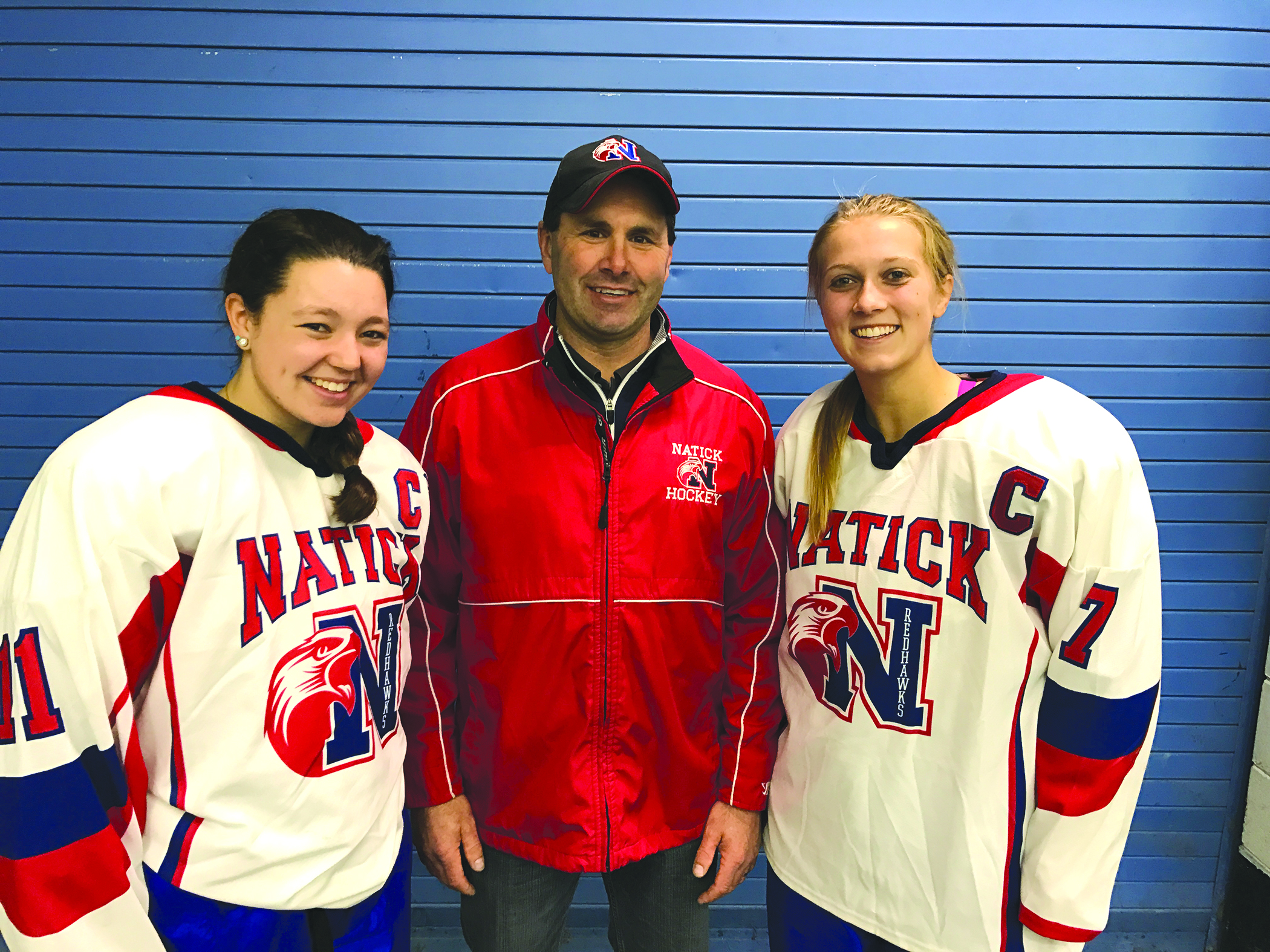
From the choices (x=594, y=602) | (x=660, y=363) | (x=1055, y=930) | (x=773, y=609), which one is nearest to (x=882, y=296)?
(x=660, y=363)

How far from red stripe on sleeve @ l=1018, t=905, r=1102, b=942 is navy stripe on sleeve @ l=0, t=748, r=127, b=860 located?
1721mm

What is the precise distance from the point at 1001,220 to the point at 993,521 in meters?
1.42

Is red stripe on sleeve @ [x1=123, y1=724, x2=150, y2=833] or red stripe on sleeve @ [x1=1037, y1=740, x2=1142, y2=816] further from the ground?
red stripe on sleeve @ [x1=123, y1=724, x2=150, y2=833]

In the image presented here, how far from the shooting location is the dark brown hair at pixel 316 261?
49.0 inches

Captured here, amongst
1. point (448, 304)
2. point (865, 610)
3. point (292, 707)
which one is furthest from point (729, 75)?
point (292, 707)

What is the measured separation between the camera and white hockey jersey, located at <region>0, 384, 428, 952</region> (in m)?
1.05

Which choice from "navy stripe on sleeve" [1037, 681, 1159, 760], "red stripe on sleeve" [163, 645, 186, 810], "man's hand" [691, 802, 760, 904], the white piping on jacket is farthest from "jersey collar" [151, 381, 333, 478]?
"navy stripe on sleeve" [1037, 681, 1159, 760]

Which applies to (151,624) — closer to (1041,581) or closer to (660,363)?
(660,363)

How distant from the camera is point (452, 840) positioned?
5.47ft

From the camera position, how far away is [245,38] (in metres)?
2.15

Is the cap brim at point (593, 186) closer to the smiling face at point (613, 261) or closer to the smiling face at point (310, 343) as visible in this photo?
the smiling face at point (613, 261)

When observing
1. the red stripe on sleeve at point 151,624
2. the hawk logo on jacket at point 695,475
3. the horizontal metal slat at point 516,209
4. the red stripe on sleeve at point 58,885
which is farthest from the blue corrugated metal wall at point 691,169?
the red stripe on sleeve at point 58,885

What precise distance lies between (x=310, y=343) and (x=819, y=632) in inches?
47.9

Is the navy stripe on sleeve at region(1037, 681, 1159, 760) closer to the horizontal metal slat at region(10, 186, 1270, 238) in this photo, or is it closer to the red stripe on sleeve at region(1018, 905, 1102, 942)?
the red stripe on sleeve at region(1018, 905, 1102, 942)
